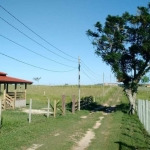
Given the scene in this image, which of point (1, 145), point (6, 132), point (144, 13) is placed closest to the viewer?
point (1, 145)

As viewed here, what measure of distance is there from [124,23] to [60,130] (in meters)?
15.4

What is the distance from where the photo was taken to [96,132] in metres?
15.2

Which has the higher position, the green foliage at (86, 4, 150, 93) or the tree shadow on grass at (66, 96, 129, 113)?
the green foliage at (86, 4, 150, 93)

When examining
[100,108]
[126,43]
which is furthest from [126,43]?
[100,108]

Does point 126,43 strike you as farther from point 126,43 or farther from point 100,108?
point 100,108

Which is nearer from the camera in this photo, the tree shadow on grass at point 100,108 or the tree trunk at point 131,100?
the tree trunk at point 131,100

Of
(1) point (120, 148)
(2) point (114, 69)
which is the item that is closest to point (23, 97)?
(2) point (114, 69)

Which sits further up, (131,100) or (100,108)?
(131,100)

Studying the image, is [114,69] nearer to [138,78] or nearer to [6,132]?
[138,78]

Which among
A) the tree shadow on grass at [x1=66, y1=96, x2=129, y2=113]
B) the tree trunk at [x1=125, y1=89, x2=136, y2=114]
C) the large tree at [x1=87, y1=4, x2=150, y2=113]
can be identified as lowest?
the tree shadow on grass at [x1=66, y1=96, x2=129, y2=113]

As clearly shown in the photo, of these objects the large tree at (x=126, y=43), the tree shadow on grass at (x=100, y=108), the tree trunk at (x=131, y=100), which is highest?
the large tree at (x=126, y=43)

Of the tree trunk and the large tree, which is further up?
the large tree

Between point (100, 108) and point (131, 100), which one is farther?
point (100, 108)

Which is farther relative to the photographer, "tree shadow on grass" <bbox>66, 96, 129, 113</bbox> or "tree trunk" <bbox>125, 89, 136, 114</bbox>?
"tree shadow on grass" <bbox>66, 96, 129, 113</bbox>
